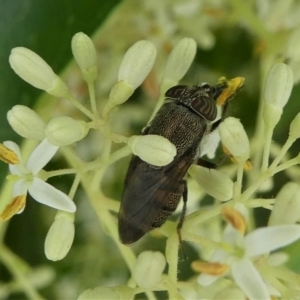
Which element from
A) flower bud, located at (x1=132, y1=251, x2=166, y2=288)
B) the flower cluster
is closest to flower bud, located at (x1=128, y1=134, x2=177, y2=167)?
the flower cluster

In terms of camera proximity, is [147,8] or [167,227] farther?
[147,8]

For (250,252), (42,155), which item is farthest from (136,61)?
(250,252)

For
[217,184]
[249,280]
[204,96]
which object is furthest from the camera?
[204,96]

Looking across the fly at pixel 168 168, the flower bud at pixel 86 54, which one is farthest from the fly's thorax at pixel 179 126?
the flower bud at pixel 86 54

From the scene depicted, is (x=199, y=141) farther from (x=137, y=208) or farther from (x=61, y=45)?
(x=61, y=45)

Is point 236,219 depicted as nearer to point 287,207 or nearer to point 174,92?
point 287,207

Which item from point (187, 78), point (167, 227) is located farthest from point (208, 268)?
point (187, 78)

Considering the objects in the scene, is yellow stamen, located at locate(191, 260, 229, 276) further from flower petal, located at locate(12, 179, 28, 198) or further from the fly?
flower petal, located at locate(12, 179, 28, 198)

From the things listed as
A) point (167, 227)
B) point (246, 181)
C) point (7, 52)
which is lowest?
point (246, 181)
